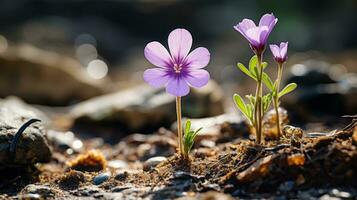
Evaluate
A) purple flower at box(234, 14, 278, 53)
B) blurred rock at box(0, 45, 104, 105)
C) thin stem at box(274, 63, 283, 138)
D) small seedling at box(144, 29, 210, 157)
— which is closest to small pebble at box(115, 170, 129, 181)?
Result: small seedling at box(144, 29, 210, 157)

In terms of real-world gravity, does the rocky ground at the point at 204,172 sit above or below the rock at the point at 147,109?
below

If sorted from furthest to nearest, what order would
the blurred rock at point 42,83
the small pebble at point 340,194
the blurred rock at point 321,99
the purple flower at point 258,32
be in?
1. the blurred rock at point 42,83
2. the blurred rock at point 321,99
3. the purple flower at point 258,32
4. the small pebble at point 340,194

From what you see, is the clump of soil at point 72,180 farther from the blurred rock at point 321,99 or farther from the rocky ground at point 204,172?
the blurred rock at point 321,99

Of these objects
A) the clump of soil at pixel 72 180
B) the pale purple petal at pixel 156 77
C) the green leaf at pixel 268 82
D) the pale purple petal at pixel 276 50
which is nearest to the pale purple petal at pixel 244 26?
the pale purple petal at pixel 276 50

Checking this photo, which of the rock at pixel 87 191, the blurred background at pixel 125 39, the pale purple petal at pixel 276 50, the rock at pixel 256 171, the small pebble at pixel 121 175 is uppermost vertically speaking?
the blurred background at pixel 125 39

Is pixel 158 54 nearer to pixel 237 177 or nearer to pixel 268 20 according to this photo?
pixel 268 20

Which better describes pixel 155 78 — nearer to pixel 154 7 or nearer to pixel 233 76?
pixel 233 76
